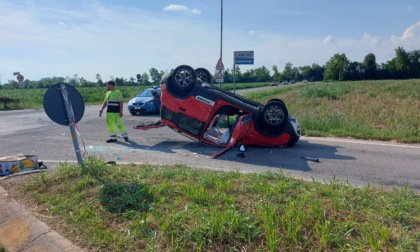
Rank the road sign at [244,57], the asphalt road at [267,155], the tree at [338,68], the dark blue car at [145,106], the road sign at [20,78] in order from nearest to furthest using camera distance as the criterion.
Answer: the asphalt road at [267,155]
the road sign at [244,57]
the dark blue car at [145,106]
the road sign at [20,78]
the tree at [338,68]

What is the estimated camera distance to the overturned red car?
301 inches

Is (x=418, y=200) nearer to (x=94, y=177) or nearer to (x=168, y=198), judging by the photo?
(x=168, y=198)

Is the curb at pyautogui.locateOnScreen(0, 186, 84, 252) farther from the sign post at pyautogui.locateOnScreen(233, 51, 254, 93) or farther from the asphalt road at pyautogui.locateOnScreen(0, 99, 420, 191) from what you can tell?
the sign post at pyautogui.locateOnScreen(233, 51, 254, 93)

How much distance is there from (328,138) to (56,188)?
24.8ft

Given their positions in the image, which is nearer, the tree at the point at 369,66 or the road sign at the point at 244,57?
the road sign at the point at 244,57

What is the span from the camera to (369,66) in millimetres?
96438

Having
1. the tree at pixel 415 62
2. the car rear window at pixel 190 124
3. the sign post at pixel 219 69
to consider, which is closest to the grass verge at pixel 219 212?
the car rear window at pixel 190 124

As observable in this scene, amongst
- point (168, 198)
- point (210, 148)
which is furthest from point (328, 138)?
point (168, 198)

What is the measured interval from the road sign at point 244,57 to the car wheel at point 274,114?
827cm

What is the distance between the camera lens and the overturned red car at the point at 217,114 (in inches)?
301

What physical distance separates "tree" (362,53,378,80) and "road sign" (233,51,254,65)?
92.7 meters

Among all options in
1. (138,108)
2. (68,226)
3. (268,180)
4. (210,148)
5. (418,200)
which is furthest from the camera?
(138,108)

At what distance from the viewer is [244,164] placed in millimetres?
6535

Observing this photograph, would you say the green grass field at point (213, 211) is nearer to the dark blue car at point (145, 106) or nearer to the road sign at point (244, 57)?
the road sign at point (244, 57)
